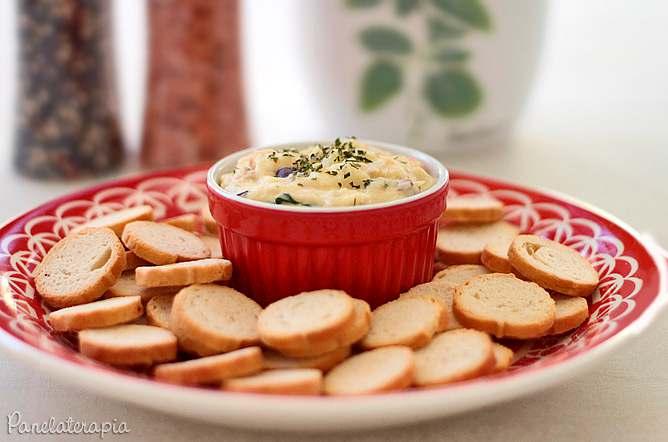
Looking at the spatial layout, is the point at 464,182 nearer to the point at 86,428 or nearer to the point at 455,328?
the point at 455,328

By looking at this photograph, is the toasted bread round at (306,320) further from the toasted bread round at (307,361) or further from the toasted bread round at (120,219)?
the toasted bread round at (120,219)

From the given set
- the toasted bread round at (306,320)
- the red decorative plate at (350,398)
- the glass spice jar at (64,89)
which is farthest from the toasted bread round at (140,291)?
the glass spice jar at (64,89)

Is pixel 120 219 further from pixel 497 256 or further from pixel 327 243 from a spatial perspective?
pixel 497 256

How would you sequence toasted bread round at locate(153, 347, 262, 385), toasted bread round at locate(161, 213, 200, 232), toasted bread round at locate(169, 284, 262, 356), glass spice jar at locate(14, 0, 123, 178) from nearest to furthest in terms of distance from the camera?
1. toasted bread round at locate(153, 347, 262, 385)
2. toasted bread round at locate(169, 284, 262, 356)
3. toasted bread round at locate(161, 213, 200, 232)
4. glass spice jar at locate(14, 0, 123, 178)

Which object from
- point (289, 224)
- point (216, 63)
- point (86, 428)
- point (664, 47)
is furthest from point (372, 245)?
point (664, 47)

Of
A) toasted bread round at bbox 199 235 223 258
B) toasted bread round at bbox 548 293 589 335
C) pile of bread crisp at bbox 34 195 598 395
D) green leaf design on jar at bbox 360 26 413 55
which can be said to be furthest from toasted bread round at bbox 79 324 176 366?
green leaf design on jar at bbox 360 26 413 55

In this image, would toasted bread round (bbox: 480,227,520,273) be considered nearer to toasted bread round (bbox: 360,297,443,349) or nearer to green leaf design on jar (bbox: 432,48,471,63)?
toasted bread round (bbox: 360,297,443,349)

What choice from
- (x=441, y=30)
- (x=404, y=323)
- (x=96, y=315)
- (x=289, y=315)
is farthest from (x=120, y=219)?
(x=441, y=30)
